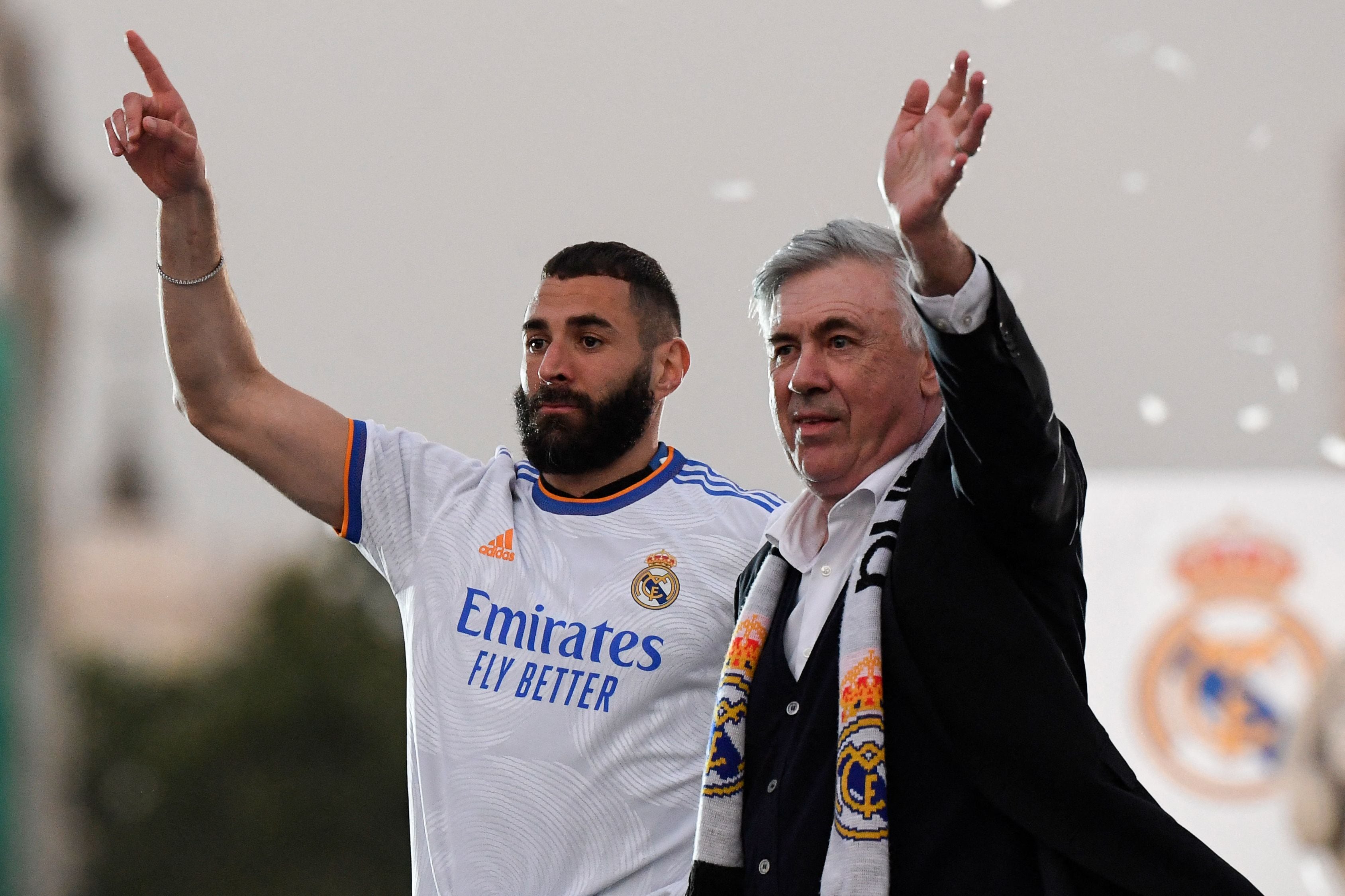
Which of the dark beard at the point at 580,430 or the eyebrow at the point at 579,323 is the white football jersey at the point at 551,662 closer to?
the dark beard at the point at 580,430

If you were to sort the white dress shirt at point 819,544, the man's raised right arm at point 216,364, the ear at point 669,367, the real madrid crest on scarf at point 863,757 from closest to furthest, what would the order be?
the real madrid crest on scarf at point 863,757 < the white dress shirt at point 819,544 < the man's raised right arm at point 216,364 < the ear at point 669,367

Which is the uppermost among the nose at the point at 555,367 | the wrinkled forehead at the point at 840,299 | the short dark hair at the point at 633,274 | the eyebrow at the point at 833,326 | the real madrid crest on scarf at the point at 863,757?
the short dark hair at the point at 633,274

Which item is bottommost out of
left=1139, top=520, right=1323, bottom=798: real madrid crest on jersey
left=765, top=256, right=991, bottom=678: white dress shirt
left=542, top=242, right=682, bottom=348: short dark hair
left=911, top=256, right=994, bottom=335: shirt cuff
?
left=765, top=256, right=991, bottom=678: white dress shirt

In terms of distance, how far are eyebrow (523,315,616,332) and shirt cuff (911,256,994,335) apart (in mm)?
1797

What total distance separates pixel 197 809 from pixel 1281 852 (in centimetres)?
2285

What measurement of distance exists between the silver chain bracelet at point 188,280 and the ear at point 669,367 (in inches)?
43.1

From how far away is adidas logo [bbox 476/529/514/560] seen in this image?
3.91m

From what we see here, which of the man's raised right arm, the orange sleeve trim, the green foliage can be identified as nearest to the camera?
the man's raised right arm

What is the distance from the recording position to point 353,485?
3990 mm

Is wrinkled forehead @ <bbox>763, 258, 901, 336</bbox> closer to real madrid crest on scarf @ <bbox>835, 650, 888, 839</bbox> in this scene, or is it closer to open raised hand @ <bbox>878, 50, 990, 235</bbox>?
open raised hand @ <bbox>878, 50, 990, 235</bbox>

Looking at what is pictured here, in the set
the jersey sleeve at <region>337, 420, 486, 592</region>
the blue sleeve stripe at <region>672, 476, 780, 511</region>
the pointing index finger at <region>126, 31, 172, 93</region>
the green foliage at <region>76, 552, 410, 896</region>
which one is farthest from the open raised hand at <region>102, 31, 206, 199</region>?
the green foliage at <region>76, 552, 410, 896</region>

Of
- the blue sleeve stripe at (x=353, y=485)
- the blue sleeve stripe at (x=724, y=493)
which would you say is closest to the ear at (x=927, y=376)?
the blue sleeve stripe at (x=724, y=493)

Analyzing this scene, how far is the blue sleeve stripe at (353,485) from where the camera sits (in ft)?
13.1

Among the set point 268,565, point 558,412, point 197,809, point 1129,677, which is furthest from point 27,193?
point 558,412
